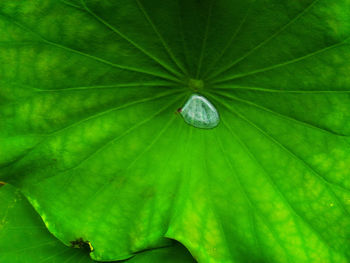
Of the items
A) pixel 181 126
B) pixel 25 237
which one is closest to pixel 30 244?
pixel 25 237

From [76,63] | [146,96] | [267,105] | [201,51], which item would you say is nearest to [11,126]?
[76,63]

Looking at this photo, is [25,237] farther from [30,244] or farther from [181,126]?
[181,126]

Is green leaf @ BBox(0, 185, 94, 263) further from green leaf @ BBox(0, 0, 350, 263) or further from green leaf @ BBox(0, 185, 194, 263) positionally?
green leaf @ BBox(0, 0, 350, 263)

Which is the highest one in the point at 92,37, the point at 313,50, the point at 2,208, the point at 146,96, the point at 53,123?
the point at 313,50

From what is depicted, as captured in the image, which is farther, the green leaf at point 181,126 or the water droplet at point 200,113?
the water droplet at point 200,113

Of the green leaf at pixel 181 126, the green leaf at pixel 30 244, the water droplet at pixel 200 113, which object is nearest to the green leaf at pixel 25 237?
the green leaf at pixel 30 244

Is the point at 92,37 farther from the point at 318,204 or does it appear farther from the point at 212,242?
the point at 318,204

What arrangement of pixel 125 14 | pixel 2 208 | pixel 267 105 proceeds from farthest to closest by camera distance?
pixel 2 208 → pixel 267 105 → pixel 125 14

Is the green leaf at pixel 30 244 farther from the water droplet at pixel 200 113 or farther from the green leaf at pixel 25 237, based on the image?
the water droplet at pixel 200 113
